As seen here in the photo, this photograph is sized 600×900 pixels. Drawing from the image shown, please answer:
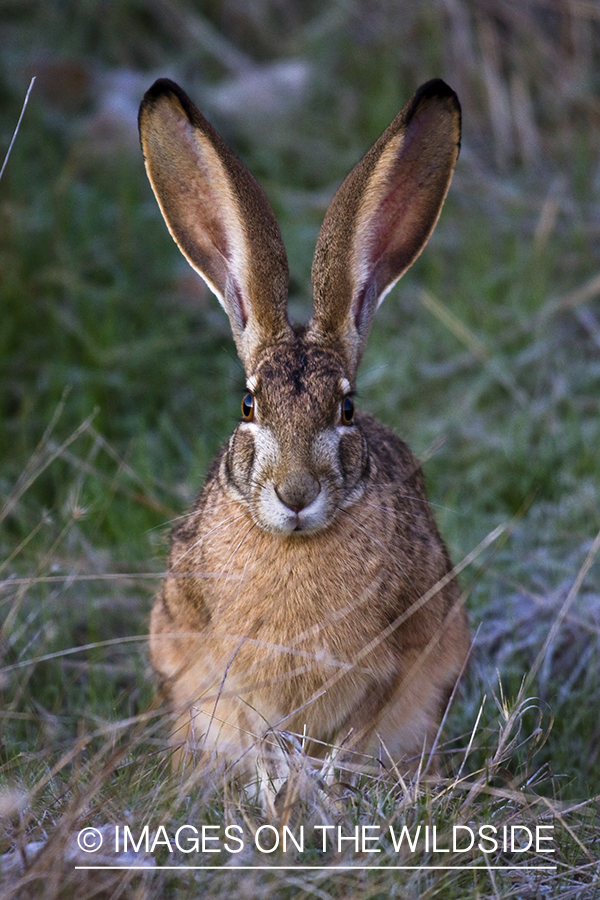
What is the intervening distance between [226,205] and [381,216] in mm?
575

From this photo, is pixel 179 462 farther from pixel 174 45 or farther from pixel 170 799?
pixel 174 45

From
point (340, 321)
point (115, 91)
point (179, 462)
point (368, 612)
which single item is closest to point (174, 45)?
point (115, 91)

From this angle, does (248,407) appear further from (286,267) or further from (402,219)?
(402,219)

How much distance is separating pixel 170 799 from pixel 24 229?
443 cm

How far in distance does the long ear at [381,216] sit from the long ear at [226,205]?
0.56 feet

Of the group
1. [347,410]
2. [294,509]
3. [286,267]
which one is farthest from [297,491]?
[286,267]

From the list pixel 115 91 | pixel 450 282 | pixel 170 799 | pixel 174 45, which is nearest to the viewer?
pixel 170 799

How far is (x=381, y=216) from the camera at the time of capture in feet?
13.1

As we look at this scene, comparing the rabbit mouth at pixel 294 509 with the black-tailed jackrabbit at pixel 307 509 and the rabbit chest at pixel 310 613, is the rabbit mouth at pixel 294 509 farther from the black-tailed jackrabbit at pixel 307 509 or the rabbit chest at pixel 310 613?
the rabbit chest at pixel 310 613

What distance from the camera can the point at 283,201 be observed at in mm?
7582

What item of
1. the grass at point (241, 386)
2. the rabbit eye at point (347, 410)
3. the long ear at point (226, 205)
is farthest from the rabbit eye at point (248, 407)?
the grass at point (241, 386)

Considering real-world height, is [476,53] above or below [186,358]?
above

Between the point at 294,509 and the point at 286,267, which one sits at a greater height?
the point at 286,267

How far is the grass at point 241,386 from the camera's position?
3172 mm
